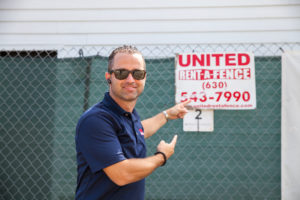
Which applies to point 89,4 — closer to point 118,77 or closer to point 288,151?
point 118,77

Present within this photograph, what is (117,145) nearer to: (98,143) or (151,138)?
(98,143)

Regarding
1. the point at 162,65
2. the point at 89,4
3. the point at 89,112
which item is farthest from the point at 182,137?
the point at 89,4

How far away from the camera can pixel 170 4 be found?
396 centimetres

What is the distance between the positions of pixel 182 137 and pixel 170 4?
213cm

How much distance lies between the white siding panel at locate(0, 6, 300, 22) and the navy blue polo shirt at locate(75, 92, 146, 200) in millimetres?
2505

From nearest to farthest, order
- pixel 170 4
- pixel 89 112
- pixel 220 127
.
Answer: pixel 89 112
pixel 220 127
pixel 170 4

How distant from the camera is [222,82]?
291 centimetres

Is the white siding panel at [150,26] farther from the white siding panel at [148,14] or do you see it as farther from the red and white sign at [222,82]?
the red and white sign at [222,82]

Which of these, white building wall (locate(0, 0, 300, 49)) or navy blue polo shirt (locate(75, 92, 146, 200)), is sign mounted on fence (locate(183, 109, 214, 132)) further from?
white building wall (locate(0, 0, 300, 49))

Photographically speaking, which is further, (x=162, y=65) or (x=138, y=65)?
(x=162, y=65)

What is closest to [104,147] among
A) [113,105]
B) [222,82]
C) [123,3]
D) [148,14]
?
[113,105]

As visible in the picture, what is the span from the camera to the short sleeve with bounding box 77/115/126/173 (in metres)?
1.57

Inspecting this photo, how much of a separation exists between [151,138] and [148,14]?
6.54 feet

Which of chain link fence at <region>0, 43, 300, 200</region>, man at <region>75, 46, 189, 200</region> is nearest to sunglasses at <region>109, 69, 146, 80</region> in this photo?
man at <region>75, 46, 189, 200</region>
